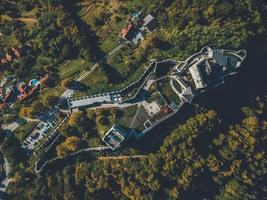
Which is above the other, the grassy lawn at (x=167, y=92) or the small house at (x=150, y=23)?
the small house at (x=150, y=23)

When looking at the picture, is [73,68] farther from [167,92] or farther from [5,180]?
[5,180]

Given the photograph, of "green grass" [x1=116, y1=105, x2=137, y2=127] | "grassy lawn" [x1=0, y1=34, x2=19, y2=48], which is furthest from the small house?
"grassy lawn" [x1=0, y1=34, x2=19, y2=48]

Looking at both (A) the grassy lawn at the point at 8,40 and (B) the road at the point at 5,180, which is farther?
(A) the grassy lawn at the point at 8,40

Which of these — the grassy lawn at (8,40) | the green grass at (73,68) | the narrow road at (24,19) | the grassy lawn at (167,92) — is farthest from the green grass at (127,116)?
the narrow road at (24,19)

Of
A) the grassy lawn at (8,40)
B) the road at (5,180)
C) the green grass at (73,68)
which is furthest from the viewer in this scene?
the grassy lawn at (8,40)

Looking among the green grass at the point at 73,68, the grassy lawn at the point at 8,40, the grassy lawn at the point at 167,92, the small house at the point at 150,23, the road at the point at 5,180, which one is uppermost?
the grassy lawn at the point at 8,40

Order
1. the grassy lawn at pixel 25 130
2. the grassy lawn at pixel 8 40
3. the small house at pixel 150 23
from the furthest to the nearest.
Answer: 1. the grassy lawn at pixel 8 40
2. the grassy lawn at pixel 25 130
3. the small house at pixel 150 23

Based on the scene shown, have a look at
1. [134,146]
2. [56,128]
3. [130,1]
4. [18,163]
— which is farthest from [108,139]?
[130,1]

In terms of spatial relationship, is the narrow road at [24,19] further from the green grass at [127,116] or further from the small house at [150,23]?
the green grass at [127,116]
